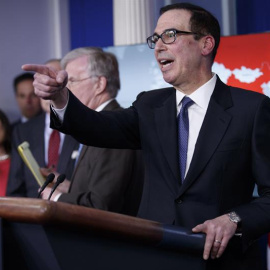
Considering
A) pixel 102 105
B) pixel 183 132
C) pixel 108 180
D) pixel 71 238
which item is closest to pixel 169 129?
pixel 183 132

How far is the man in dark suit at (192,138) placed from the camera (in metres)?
2.22

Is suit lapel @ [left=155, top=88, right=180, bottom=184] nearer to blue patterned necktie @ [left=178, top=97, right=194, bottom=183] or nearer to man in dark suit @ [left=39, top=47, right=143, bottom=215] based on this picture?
blue patterned necktie @ [left=178, top=97, right=194, bottom=183]

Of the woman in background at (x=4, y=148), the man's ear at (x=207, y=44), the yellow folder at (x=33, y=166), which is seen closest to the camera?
the man's ear at (x=207, y=44)

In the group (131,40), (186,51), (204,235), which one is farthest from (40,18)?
(204,235)

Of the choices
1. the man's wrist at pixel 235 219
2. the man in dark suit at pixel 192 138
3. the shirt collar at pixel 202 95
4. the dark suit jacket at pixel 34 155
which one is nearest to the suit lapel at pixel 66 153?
the dark suit jacket at pixel 34 155

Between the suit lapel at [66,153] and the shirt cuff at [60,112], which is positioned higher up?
the shirt cuff at [60,112]

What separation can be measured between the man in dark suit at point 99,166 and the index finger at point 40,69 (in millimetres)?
1296

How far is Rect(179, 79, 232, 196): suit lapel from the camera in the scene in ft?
7.49

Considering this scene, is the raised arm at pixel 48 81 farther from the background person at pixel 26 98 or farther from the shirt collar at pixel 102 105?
the background person at pixel 26 98

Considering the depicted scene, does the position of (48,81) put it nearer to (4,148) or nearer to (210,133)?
(210,133)

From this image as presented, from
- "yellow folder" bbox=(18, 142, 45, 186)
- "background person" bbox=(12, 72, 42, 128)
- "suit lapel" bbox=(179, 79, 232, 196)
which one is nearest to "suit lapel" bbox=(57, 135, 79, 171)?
"yellow folder" bbox=(18, 142, 45, 186)

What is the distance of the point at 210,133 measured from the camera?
2.34 meters

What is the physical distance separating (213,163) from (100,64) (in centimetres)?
164

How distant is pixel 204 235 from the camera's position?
1962mm
